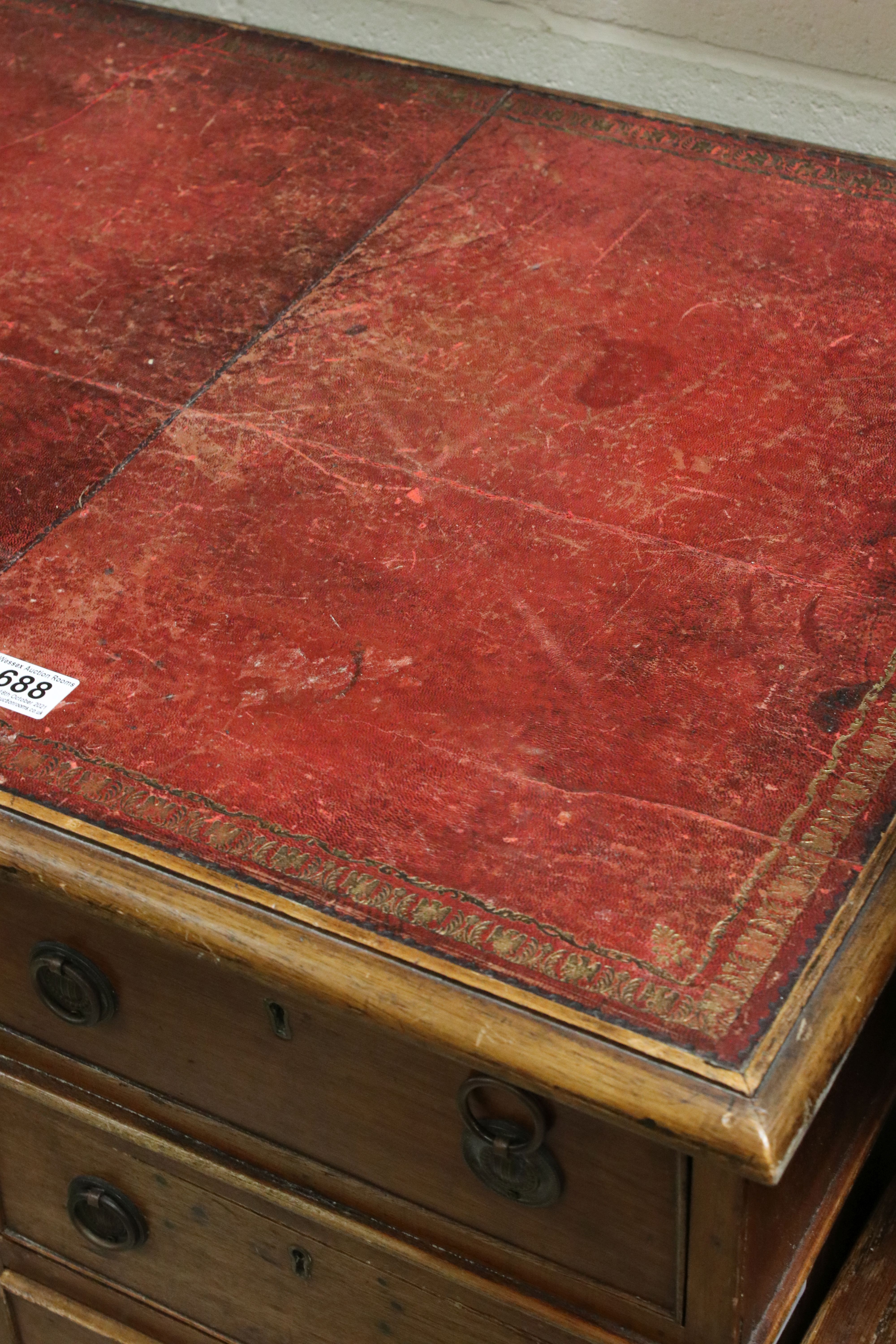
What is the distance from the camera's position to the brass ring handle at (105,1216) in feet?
4.11

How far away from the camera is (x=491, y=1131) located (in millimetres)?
957

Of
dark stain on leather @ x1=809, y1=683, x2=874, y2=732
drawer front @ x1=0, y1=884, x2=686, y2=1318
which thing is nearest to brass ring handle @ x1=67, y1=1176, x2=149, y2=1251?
→ drawer front @ x1=0, y1=884, x2=686, y2=1318

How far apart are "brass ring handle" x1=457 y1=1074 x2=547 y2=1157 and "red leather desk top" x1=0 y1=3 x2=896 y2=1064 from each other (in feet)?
0.29

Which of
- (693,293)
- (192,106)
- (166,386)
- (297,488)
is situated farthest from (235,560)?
(192,106)

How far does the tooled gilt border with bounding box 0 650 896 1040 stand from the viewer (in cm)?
86

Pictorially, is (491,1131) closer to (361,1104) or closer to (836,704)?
(361,1104)

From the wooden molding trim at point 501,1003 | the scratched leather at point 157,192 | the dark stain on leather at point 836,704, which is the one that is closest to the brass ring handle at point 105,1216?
the wooden molding trim at point 501,1003

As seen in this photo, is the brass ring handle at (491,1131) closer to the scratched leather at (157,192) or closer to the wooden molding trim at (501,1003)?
the wooden molding trim at (501,1003)

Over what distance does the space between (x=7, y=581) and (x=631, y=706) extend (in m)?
0.49

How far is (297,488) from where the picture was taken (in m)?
1.23

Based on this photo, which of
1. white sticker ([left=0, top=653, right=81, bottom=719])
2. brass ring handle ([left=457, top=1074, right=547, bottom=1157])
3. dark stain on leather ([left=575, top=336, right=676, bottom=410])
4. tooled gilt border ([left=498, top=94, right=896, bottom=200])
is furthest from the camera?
tooled gilt border ([left=498, top=94, right=896, bottom=200])

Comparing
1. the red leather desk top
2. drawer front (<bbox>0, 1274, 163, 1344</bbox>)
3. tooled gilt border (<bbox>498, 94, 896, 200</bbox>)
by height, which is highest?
tooled gilt border (<bbox>498, 94, 896, 200</bbox>)

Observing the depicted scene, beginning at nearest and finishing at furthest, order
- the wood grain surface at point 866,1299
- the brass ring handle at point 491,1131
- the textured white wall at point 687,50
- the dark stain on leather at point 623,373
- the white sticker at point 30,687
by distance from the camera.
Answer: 1. the brass ring handle at point 491,1131
2. the white sticker at point 30,687
3. the wood grain surface at point 866,1299
4. the dark stain on leather at point 623,373
5. the textured white wall at point 687,50

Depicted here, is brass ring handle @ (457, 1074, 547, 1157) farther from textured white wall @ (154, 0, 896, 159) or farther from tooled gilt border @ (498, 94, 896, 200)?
textured white wall @ (154, 0, 896, 159)
